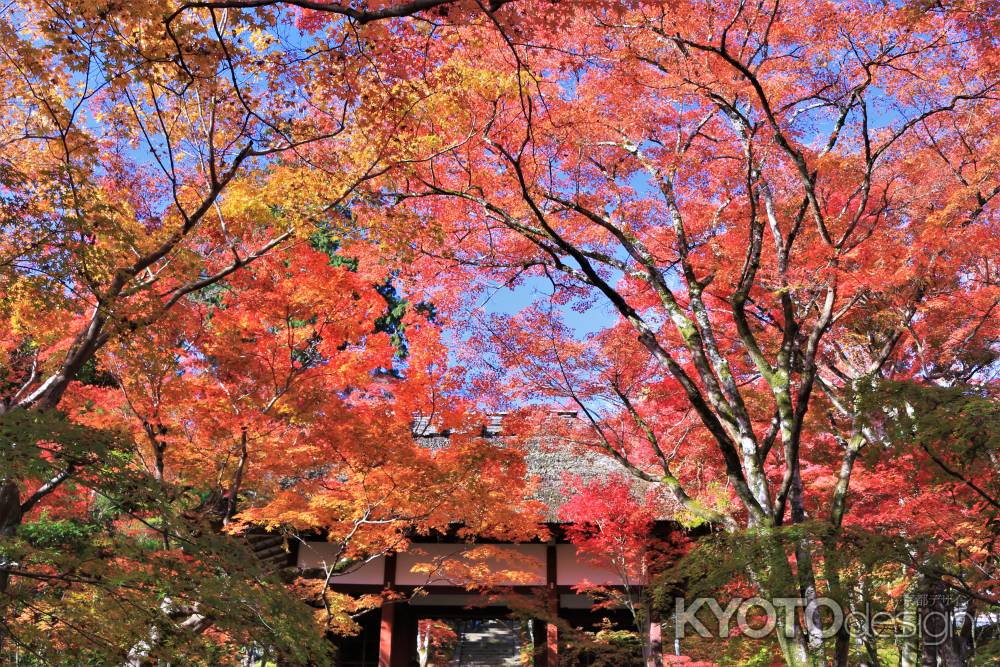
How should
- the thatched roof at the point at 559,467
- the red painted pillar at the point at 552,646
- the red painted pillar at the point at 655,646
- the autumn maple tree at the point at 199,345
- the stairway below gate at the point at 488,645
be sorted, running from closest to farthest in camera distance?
the autumn maple tree at the point at 199,345
the red painted pillar at the point at 655,646
the red painted pillar at the point at 552,646
the thatched roof at the point at 559,467
the stairway below gate at the point at 488,645

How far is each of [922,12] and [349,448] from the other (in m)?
6.50

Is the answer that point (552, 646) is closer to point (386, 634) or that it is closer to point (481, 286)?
point (386, 634)

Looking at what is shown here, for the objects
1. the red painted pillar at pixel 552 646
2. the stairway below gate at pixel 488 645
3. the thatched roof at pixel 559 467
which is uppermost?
the thatched roof at pixel 559 467

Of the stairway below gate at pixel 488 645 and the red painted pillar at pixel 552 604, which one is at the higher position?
the red painted pillar at pixel 552 604

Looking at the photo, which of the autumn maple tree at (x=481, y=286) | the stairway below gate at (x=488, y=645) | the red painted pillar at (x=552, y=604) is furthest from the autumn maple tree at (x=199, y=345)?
the stairway below gate at (x=488, y=645)

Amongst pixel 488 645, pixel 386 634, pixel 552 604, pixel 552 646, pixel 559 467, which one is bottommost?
pixel 488 645

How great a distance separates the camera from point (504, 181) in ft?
25.3

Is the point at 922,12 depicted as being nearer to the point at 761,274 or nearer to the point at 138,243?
the point at 761,274

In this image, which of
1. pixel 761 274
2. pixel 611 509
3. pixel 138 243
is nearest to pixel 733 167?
pixel 761 274

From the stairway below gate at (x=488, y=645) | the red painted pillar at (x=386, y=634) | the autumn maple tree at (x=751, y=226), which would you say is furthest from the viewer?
the stairway below gate at (x=488, y=645)

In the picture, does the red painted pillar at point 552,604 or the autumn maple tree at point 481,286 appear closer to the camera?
the autumn maple tree at point 481,286

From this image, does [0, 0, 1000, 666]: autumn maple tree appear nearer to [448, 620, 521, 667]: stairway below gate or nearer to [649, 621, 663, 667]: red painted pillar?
[649, 621, 663, 667]: red painted pillar

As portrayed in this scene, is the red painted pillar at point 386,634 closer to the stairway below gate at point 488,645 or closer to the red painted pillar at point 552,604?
the red painted pillar at point 552,604

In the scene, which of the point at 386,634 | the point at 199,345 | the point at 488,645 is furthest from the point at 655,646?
the point at 488,645
